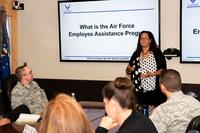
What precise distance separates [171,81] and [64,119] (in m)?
1.73

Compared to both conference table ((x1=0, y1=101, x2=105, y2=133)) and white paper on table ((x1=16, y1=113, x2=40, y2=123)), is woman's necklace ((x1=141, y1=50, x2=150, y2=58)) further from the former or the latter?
white paper on table ((x1=16, y1=113, x2=40, y2=123))

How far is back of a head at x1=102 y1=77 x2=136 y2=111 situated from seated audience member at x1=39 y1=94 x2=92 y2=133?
88 cm

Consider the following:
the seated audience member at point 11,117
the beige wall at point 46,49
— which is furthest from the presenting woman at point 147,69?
the seated audience member at point 11,117

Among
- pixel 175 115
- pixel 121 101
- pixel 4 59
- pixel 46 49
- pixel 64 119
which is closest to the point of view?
pixel 64 119

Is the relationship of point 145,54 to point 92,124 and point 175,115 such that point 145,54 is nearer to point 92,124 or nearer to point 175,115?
point 92,124

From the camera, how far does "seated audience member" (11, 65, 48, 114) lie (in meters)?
3.76

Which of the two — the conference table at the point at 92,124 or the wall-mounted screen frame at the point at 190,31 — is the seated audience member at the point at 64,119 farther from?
the wall-mounted screen frame at the point at 190,31

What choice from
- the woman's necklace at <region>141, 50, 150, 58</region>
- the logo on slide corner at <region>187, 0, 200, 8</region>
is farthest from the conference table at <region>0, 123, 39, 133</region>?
the logo on slide corner at <region>187, 0, 200, 8</region>

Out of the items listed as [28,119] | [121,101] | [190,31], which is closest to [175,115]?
[121,101]

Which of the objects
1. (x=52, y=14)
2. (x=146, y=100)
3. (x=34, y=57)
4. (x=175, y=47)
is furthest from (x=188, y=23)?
(x=34, y=57)

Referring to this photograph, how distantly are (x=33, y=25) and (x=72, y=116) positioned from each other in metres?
A: 5.56

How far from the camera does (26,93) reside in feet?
12.6

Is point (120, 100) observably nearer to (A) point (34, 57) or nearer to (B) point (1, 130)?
(B) point (1, 130)

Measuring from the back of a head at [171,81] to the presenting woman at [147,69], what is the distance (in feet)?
5.56
